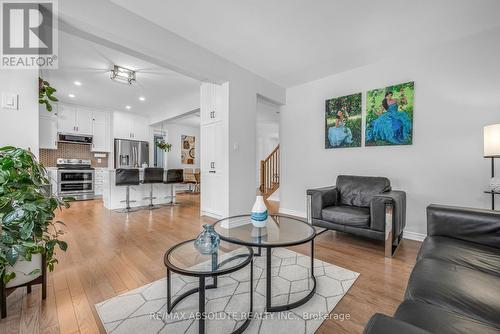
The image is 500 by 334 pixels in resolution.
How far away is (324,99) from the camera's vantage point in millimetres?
3783

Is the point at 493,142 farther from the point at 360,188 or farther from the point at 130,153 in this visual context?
the point at 130,153

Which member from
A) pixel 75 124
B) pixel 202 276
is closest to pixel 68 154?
pixel 75 124

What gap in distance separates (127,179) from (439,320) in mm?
4740

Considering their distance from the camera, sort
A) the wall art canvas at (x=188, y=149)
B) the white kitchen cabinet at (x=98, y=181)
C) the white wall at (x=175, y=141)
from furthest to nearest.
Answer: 1. the wall art canvas at (x=188, y=149)
2. the white wall at (x=175, y=141)
3. the white kitchen cabinet at (x=98, y=181)

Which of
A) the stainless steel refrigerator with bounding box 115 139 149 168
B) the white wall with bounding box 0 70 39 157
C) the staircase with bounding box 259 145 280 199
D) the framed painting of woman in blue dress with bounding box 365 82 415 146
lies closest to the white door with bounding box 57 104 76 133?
the stainless steel refrigerator with bounding box 115 139 149 168

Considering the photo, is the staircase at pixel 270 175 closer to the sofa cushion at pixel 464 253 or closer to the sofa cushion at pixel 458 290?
the sofa cushion at pixel 464 253

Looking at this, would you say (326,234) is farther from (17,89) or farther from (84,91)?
(84,91)

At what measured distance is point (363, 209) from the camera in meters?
2.67

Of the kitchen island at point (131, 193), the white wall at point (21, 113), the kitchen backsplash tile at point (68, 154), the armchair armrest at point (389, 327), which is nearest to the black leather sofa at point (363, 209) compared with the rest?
the armchair armrest at point (389, 327)

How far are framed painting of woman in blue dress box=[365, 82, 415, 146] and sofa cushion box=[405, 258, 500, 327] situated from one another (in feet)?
7.42

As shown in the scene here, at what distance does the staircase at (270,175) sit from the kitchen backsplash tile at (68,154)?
15.6ft

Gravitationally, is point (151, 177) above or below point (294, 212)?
above

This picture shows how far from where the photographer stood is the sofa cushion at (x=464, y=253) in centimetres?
121

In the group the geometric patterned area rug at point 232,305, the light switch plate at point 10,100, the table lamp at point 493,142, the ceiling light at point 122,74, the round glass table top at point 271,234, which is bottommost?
the geometric patterned area rug at point 232,305
